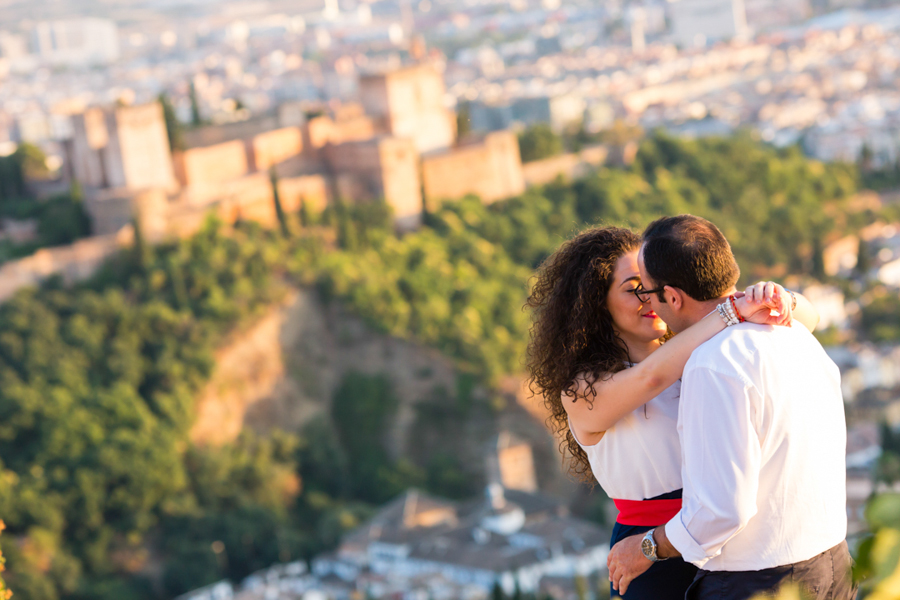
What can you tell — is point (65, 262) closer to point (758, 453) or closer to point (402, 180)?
point (402, 180)

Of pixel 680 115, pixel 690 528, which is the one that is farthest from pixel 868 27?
pixel 690 528

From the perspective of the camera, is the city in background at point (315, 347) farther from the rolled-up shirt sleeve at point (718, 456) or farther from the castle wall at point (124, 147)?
the rolled-up shirt sleeve at point (718, 456)

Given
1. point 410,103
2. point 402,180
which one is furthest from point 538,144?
point 402,180

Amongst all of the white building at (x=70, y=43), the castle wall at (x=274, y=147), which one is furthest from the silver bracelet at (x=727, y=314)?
the white building at (x=70, y=43)

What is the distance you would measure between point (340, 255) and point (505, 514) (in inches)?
205

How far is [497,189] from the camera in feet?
82.5

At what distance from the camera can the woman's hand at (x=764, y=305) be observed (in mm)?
2590

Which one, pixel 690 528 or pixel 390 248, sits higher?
pixel 690 528

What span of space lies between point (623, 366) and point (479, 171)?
21.9 m

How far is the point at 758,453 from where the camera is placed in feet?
8.22

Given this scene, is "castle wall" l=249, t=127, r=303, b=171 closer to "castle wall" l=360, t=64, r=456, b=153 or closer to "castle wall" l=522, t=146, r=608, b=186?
"castle wall" l=360, t=64, r=456, b=153

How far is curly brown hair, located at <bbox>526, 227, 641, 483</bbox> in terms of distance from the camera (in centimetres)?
292

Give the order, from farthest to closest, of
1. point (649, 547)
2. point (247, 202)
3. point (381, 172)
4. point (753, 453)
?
point (381, 172)
point (247, 202)
point (649, 547)
point (753, 453)

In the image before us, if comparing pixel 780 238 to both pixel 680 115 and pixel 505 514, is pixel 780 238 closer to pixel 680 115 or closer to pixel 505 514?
pixel 505 514
